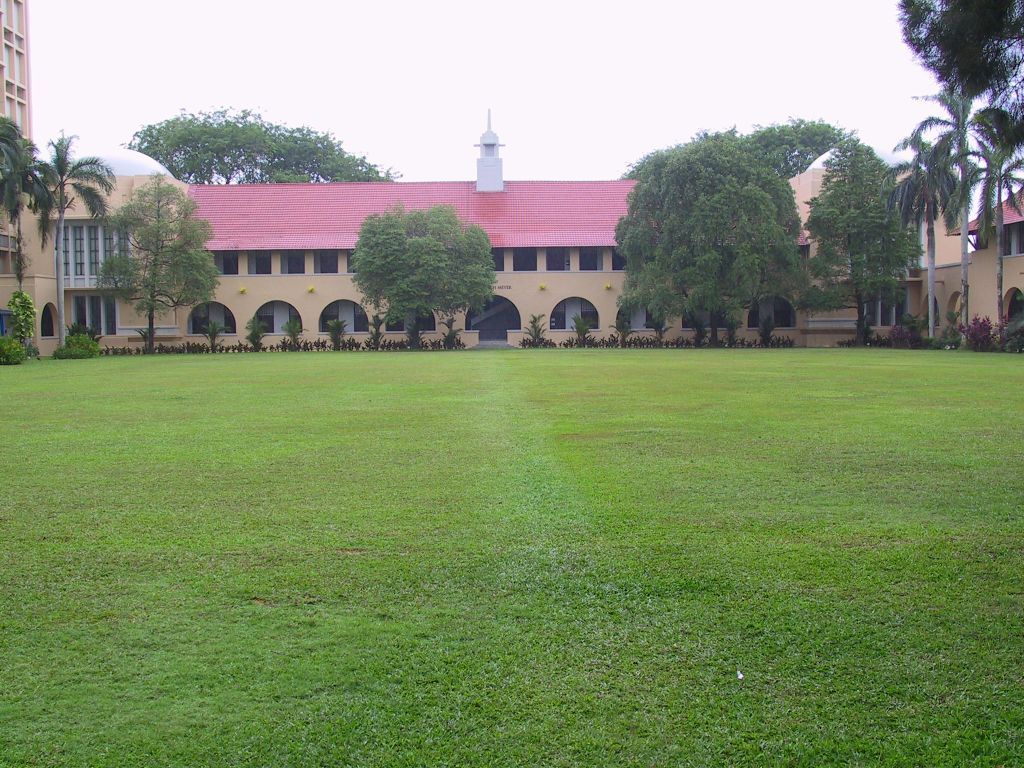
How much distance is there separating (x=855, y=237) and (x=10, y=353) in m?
34.3

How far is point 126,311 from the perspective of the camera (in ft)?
155

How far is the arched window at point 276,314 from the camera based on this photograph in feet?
159

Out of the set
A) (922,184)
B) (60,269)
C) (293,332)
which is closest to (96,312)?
(60,269)

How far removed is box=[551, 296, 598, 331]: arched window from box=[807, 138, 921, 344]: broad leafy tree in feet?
36.3

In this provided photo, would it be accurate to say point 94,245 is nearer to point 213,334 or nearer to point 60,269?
point 60,269

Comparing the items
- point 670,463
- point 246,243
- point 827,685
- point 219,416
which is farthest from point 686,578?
point 246,243

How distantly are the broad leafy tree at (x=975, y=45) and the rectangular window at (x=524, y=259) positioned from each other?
42590mm

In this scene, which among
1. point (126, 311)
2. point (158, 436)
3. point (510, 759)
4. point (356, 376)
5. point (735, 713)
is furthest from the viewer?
point (126, 311)

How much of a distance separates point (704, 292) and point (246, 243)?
22.2 metres

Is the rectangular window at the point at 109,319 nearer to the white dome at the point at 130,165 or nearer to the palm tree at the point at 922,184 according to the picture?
the white dome at the point at 130,165

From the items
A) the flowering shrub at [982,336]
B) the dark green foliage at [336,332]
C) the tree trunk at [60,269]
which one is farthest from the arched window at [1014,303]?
the tree trunk at [60,269]

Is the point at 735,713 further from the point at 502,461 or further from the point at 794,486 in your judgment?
the point at 502,461

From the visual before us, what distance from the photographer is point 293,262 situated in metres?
48.1

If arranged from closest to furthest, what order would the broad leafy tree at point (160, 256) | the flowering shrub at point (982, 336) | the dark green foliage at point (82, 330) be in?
the flowering shrub at point (982, 336)
the broad leafy tree at point (160, 256)
the dark green foliage at point (82, 330)
